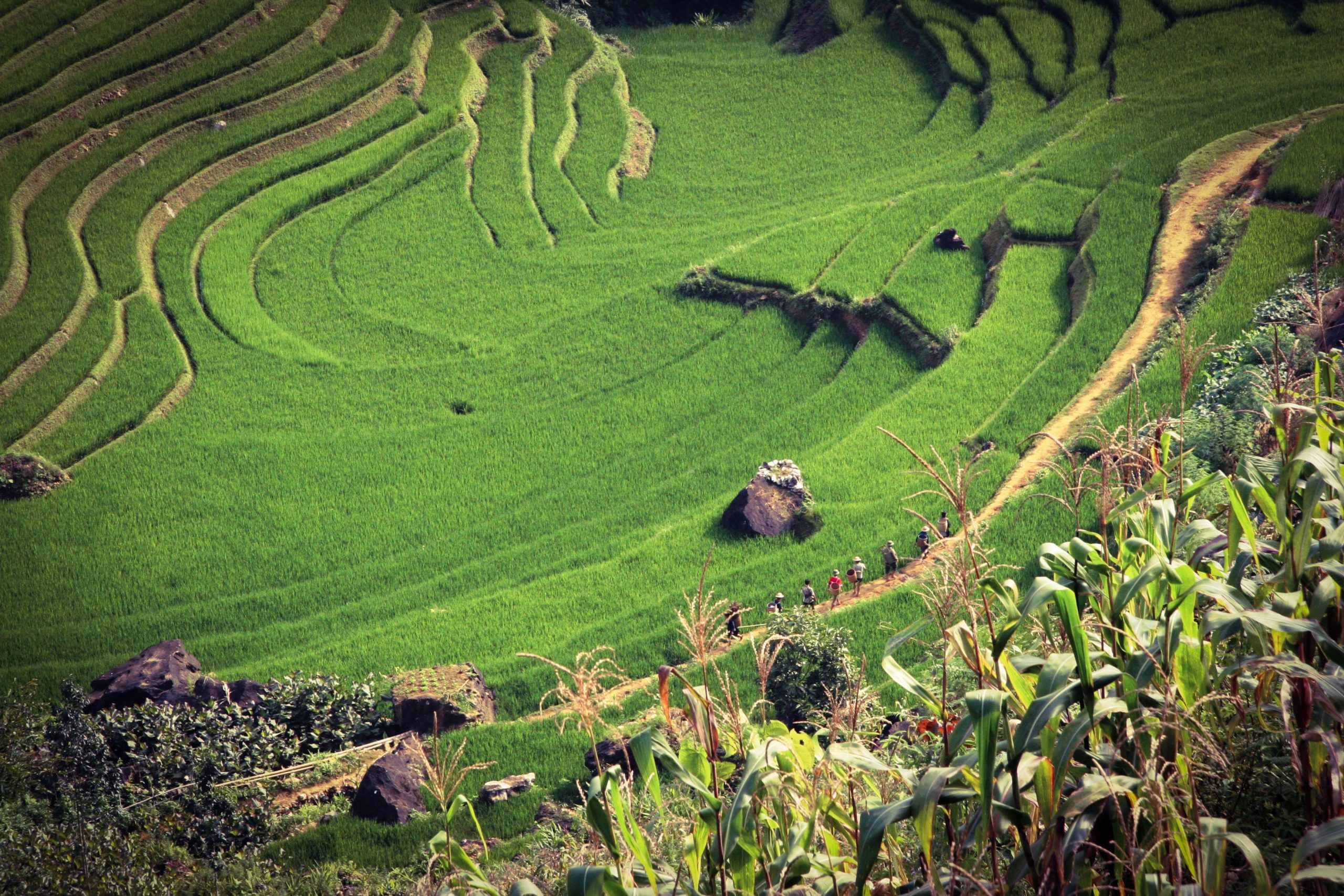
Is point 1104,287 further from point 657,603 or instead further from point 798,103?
point 798,103

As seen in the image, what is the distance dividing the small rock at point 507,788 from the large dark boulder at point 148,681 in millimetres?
4704

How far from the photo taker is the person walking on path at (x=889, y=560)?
1634cm

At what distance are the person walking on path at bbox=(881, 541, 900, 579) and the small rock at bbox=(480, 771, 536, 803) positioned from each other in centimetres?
621

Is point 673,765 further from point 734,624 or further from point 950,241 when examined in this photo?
point 950,241

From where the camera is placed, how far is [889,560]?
16.4 m

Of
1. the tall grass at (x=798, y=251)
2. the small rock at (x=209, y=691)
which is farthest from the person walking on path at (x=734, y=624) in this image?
the tall grass at (x=798, y=251)

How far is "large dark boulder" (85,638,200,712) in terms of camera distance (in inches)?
582

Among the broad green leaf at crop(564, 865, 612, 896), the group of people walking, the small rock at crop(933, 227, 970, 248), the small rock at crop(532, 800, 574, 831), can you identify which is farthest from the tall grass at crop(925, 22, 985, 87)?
the broad green leaf at crop(564, 865, 612, 896)

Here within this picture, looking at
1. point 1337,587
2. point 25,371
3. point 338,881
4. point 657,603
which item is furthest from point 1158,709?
point 25,371

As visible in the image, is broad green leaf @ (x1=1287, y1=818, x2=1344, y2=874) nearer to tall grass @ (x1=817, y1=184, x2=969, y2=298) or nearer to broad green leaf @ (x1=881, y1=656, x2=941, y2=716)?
broad green leaf @ (x1=881, y1=656, x2=941, y2=716)

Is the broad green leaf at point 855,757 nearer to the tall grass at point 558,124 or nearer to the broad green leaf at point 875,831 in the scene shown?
the broad green leaf at point 875,831

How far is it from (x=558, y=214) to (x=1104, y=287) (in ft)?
45.3

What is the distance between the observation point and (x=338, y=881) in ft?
36.9

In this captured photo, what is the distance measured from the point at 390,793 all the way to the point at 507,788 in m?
1.41
